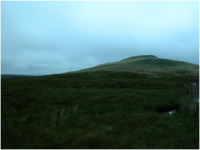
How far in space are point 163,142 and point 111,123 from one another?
3356 millimetres

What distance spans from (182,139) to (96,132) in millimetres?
4311

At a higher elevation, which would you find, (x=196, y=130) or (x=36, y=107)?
(x=36, y=107)

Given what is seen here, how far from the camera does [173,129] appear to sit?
346 inches

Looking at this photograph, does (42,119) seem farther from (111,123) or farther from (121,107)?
(121,107)

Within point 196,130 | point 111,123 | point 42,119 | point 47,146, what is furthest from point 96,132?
point 196,130

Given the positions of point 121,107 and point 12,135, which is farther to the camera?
point 121,107

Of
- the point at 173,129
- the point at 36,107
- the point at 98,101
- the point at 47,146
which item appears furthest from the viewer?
the point at 98,101

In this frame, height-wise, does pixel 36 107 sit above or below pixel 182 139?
above

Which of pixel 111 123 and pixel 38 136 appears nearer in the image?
pixel 38 136

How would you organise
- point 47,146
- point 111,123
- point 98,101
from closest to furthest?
point 47,146 < point 111,123 < point 98,101

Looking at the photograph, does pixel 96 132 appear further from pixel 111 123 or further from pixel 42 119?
pixel 42 119

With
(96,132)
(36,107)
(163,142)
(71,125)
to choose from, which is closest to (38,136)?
(71,125)

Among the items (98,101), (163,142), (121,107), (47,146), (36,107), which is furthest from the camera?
(98,101)

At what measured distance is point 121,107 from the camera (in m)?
13.6
